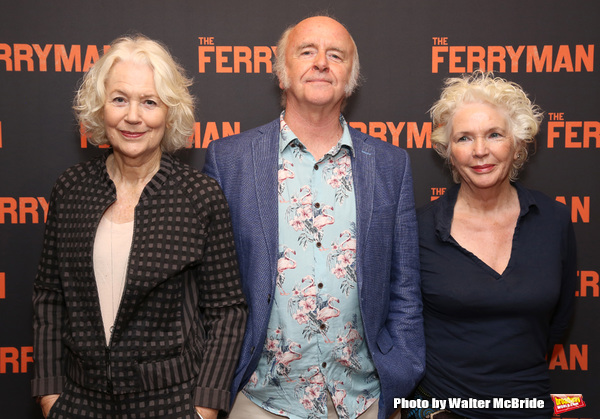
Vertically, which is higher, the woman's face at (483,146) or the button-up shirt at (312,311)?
the woman's face at (483,146)

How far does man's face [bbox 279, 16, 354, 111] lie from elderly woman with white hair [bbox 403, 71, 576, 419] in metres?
0.51

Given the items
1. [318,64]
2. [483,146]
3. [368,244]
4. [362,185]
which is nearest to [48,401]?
[368,244]

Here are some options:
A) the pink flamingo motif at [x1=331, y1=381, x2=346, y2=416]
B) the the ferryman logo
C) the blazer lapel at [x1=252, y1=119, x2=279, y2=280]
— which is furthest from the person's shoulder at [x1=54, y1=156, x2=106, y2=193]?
the the ferryman logo

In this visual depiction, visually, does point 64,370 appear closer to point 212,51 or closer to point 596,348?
point 212,51

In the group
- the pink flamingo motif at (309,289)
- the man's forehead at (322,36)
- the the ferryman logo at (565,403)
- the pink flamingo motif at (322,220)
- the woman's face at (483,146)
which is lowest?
the the ferryman logo at (565,403)

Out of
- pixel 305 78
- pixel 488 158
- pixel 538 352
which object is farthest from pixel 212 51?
pixel 538 352

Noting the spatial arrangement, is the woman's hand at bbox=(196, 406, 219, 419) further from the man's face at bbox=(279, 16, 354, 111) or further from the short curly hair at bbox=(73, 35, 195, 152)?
the man's face at bbox=(279, 16, 354, 111)

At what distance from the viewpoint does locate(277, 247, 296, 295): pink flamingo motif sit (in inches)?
77.9

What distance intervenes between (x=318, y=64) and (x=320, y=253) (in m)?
0.71

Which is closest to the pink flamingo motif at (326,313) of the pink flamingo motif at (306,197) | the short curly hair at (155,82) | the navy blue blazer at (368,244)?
the navy blue blazer at (368,244)

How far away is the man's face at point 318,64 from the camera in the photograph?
204cm

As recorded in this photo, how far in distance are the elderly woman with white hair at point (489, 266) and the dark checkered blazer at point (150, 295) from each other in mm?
846

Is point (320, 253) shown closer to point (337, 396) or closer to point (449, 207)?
point (337, 396)

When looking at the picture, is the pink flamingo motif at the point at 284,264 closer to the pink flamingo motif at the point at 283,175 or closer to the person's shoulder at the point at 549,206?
the pink flamingo motif at the point at 283,175
